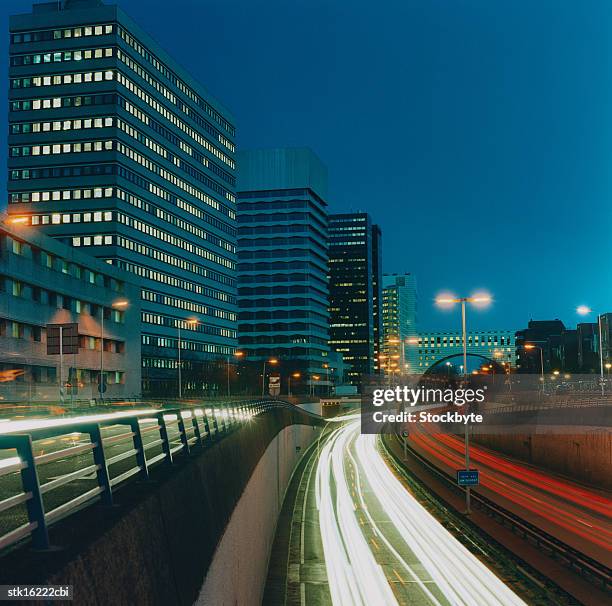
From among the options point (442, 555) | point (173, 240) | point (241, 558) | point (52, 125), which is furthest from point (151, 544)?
point (173, 240)

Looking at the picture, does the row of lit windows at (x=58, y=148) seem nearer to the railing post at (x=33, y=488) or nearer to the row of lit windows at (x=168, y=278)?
the row of lit windows at (x=168, y=278)

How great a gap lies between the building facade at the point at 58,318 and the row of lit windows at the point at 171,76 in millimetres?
63393

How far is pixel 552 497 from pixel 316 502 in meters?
17.1

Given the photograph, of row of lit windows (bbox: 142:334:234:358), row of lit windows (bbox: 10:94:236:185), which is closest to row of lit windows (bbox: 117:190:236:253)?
row of lit windows (bbox: 10:94:236:185)

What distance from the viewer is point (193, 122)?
17862 cm

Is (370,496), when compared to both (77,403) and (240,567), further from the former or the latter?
(240,567)

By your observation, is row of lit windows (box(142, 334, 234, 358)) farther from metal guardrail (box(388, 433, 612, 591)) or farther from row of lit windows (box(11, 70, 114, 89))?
metal guardrail (box(388, 433, 612, 591))

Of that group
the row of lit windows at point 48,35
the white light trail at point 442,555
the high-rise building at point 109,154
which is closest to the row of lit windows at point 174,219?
the high-rise building at point 109,154

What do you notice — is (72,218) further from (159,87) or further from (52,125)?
(159,87)

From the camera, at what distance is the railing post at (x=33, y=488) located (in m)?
6.01

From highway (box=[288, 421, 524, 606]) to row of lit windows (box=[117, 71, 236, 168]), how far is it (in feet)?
372

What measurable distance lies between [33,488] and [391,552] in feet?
103

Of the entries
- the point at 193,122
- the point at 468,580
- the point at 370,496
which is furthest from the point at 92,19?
the point at 468,580

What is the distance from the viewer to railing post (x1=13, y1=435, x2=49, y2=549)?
6.01 m
